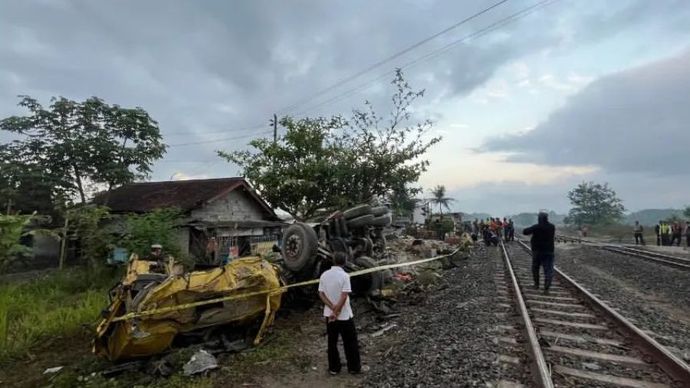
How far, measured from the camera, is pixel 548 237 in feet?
31.6

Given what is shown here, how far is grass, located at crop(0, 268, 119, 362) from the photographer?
7.84m

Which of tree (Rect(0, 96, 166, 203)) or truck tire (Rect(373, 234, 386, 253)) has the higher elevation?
tree (Rect(0, 96, 166, 203))

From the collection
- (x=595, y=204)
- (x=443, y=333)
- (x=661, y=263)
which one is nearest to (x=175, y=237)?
(x=443, y=333)

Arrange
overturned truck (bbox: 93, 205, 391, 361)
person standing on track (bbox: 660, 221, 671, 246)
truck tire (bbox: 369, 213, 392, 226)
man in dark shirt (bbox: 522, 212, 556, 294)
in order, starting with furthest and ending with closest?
person standing on track (bbox: 660, 221, 671, 246) → truck tire (bbox: 369, 213, 392, 226) → man in dark shirt (bbox: 522, 212, 556, 294) → overturned truck (bbox: 93, 205, 391, 361)

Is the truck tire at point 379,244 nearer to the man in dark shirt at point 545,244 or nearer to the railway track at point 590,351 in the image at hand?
the man in dark shirt at point 545,244

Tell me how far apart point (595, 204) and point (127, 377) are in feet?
322

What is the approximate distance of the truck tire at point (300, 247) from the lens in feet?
27.9

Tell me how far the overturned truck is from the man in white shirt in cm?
178

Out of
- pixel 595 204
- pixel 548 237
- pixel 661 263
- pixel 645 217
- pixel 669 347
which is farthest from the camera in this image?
pixel 645 217

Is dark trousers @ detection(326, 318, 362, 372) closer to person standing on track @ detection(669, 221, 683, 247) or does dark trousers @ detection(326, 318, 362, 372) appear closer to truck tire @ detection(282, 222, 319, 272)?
truck tire @ detection(282, 222, 319, 272)

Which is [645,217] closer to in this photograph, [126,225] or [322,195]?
[322,195]

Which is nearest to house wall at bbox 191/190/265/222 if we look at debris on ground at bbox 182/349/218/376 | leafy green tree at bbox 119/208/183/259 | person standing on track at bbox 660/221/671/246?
leafy green tree at bbox 119/208/183/259

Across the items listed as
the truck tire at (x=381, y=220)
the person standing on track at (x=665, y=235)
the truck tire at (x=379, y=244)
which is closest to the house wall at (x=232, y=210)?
the truck tire at (x=379, y=244)

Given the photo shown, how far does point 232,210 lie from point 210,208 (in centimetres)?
162
